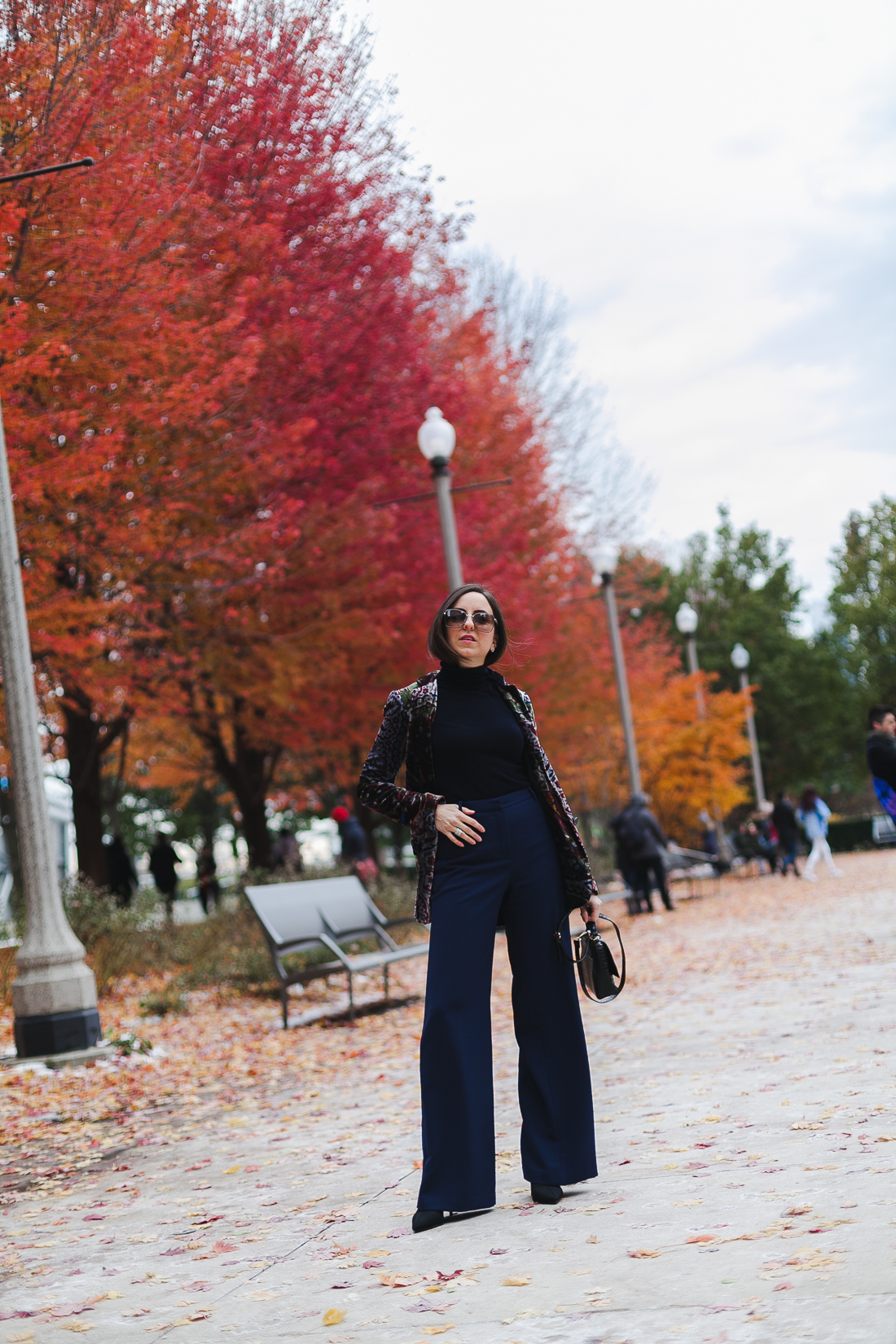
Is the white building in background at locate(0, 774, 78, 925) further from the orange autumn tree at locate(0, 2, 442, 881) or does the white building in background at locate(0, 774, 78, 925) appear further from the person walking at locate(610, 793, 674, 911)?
the orange autumn tree at locate(0, 2, 442, 881)

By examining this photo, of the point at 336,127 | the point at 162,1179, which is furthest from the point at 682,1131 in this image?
the point at 336,127

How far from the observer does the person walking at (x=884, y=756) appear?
919cm

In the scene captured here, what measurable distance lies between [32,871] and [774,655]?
4699cm

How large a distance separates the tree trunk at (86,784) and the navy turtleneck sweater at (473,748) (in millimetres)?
12680

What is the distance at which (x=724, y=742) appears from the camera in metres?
26.8

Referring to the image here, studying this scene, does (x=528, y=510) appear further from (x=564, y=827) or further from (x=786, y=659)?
(x=786, y=659)

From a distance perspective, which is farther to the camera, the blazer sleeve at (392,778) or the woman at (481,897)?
the blazer sleeve at (392,778)

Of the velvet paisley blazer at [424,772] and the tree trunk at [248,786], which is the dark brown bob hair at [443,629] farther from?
the tree trunk at [248,786]

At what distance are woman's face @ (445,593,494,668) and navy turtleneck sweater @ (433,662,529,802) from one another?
0.11 m

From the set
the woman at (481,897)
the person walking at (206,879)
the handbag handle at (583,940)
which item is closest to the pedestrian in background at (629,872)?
the person walking at (206,879)

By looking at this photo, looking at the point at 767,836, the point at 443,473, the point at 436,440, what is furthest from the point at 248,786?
the point at 767,836

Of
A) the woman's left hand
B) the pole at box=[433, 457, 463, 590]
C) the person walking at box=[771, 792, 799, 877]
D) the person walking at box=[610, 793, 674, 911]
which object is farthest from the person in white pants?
the woman's left hand

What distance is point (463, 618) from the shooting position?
4.39 metres

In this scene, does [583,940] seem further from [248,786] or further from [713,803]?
[713,803]
